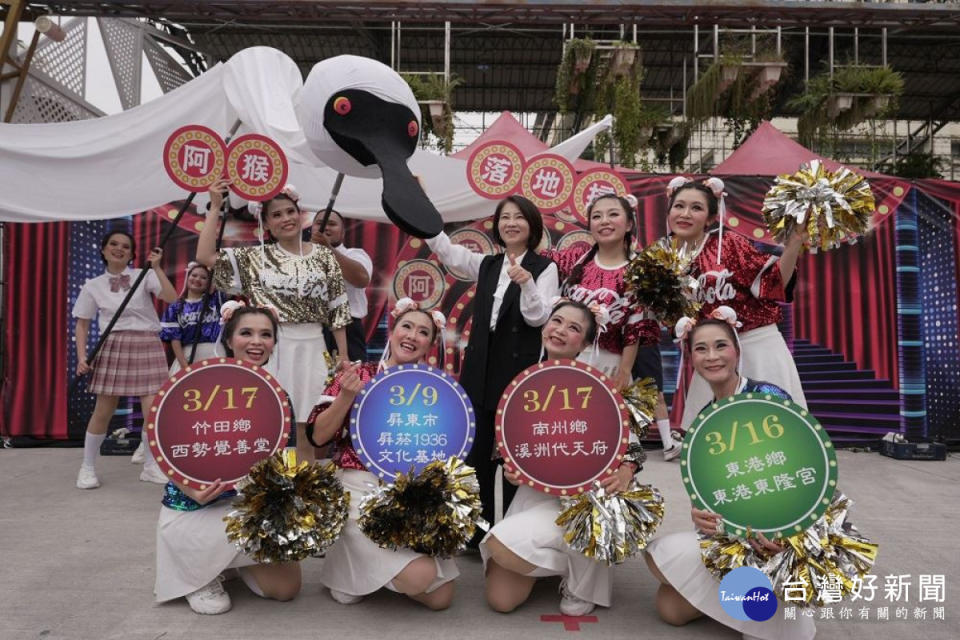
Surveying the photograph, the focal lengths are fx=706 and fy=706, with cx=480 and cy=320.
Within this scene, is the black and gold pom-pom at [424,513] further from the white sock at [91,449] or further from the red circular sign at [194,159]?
the white sock at [91,449]

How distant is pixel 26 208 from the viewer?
13.1 ft

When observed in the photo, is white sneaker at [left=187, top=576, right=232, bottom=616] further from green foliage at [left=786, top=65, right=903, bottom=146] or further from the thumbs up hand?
green foliage at [left=786, top=65, right=903, bottom=146]

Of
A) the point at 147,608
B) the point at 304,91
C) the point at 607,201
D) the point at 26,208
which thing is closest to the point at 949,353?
the point at 607,201

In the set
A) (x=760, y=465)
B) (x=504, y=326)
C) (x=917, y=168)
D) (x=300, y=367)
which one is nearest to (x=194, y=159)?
(x=300, y=367)

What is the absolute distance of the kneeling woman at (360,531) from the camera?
2.09m

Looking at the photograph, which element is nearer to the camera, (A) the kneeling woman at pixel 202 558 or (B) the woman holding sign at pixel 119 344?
(A) the kneeling woman at pixel 202 558

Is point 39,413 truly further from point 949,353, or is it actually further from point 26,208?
point 949,353

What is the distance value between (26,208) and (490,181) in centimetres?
264

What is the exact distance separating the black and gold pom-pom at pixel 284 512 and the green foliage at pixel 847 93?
9.01 meters

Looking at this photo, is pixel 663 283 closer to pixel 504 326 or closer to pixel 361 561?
pixel 504 326

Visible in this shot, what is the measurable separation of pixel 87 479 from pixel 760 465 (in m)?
3.55

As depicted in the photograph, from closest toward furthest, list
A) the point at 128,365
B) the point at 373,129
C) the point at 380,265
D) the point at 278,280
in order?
the point at 373,129, the point at 278,280, the point at 128,365, the point at 380,265

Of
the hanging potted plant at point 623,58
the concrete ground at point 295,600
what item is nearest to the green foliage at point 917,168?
the hanging potted plant at point 623,58

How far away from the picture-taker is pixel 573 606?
Result: 2133mm
